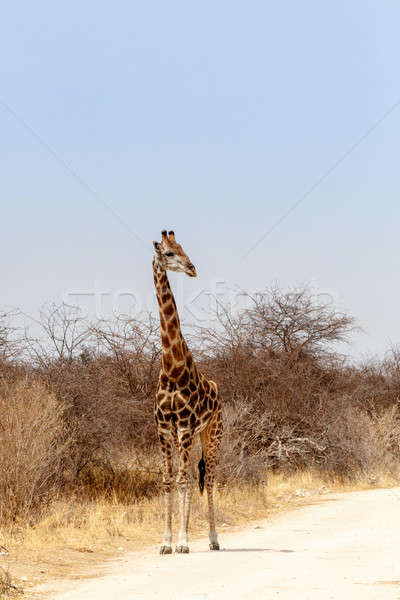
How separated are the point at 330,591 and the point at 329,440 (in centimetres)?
1377

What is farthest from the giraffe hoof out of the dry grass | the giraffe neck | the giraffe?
the giraffe neck

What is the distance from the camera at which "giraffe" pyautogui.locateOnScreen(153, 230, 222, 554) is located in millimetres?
10178

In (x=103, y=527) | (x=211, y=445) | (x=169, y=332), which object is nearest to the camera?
(x=169, y=332)

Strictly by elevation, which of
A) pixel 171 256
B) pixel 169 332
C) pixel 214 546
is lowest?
pixel 214 546

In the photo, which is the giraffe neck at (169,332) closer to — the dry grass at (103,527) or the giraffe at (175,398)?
the giraffe at (175,398)

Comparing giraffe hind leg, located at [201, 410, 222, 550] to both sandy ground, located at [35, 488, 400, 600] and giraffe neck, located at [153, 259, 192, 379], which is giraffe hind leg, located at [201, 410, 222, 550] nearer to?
sandy ground, located at [35, 488, 400, 600]

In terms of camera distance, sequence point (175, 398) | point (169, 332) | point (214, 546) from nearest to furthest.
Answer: point (175, 398) < point (214, 546) < point (169, 332)

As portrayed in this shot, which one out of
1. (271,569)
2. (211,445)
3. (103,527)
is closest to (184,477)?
(211,445)

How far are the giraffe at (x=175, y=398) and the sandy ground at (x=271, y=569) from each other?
1.92ft

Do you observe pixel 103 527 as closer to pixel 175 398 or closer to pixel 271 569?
pixel 175 398

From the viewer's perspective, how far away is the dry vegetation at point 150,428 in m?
11.9

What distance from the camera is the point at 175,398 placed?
10336mm

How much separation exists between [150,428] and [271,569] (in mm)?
8169

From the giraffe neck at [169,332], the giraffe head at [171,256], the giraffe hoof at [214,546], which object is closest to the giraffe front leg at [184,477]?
the giraffe hoof at [214,546]
